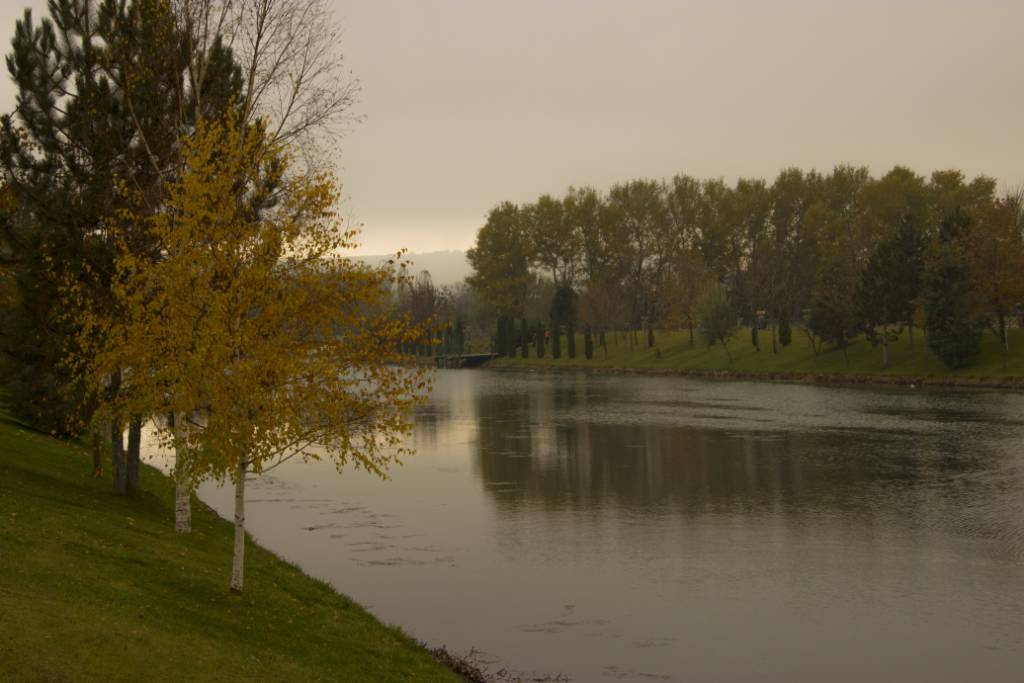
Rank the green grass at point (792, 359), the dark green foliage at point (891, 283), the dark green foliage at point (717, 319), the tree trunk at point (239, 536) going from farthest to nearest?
the dark green foliage at point (717, 319) → the dark green foliage at point (891, 283) → the green grass at point (792, 359) → the tree trunk at point (239, 536)

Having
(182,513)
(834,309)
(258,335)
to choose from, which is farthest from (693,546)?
(834,309)

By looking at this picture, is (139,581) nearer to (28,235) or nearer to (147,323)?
(147,323)

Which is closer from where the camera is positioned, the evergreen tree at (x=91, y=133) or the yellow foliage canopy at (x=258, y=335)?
the yellow foliage canopy at (x=258, y=335)

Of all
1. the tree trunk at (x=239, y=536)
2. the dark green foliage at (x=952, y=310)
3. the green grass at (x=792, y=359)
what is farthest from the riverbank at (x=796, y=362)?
the tree trunk at (x=239, y=536)

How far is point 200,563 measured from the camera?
21.0m

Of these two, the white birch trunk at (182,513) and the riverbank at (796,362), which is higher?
the riverbank at (796,362)

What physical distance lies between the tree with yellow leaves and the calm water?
548cm

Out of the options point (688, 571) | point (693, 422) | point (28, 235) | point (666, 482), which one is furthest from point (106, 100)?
point (693, 422)

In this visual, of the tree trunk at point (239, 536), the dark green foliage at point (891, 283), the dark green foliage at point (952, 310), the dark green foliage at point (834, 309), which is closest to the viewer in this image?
the tree trunk at point (239, 536)

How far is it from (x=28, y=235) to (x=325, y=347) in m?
12.7

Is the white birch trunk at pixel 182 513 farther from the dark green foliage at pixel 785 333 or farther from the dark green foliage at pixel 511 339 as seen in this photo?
the dark green foliage at pixel 511 339

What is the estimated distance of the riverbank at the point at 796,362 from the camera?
268 ft

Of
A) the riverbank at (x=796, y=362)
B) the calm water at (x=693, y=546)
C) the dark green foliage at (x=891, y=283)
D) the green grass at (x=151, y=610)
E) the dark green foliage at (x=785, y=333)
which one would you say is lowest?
the calm water at (x=693, y=546)

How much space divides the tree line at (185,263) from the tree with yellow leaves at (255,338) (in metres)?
0.05
